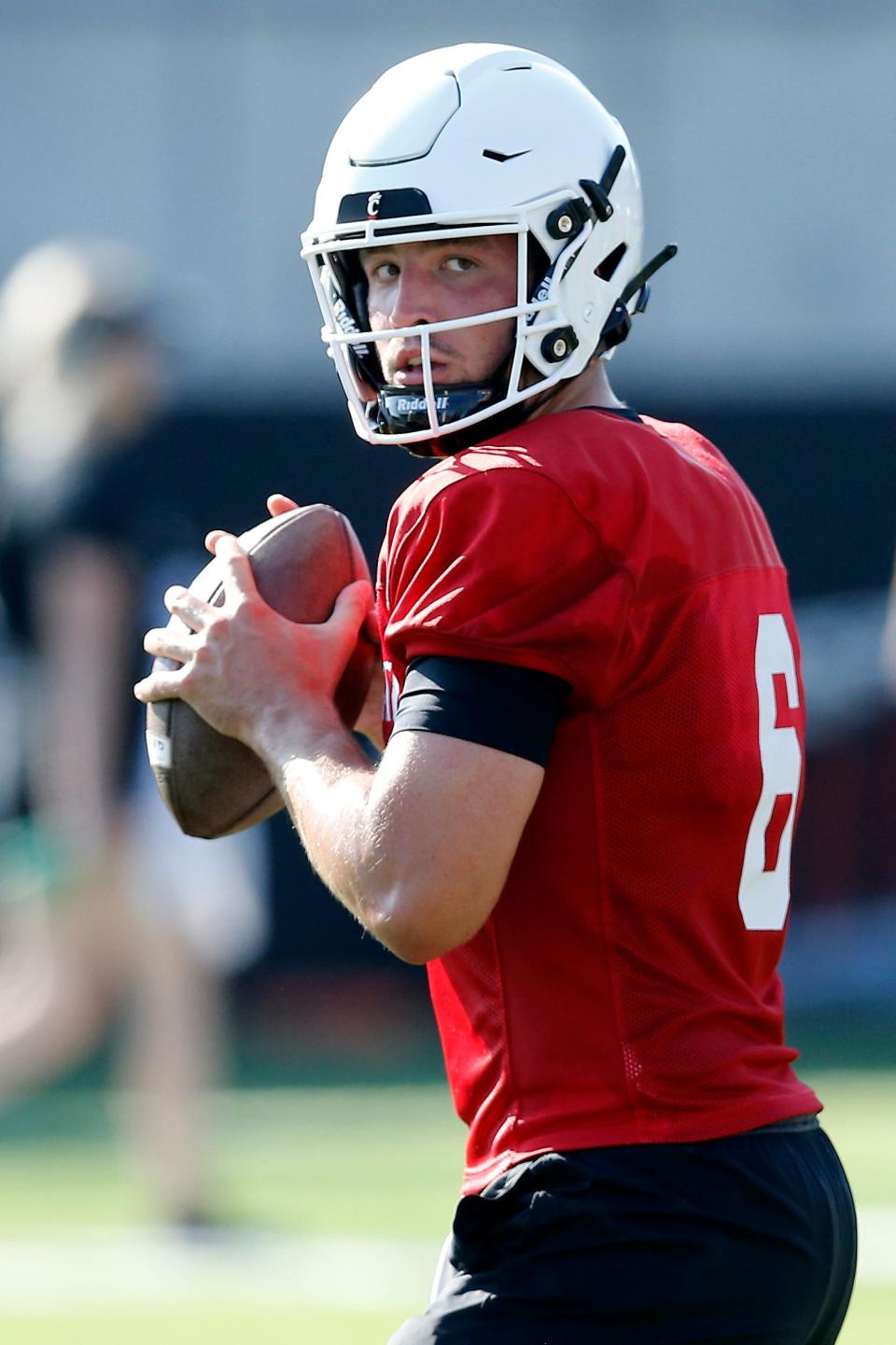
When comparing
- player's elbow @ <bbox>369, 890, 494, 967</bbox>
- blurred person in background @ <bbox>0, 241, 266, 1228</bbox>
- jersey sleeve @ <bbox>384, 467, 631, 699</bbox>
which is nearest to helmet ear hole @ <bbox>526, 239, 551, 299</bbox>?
jersey sleeve @ <bbox>384, 467, 631, 699</bbox>

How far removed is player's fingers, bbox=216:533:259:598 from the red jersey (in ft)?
0.72

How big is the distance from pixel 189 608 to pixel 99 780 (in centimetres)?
271

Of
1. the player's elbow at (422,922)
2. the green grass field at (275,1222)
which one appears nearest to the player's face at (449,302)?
the player's elbow at (422,922)

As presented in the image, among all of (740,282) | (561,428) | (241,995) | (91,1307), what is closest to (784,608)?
(561,428)

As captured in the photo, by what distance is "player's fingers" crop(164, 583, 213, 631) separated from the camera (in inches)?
98.6

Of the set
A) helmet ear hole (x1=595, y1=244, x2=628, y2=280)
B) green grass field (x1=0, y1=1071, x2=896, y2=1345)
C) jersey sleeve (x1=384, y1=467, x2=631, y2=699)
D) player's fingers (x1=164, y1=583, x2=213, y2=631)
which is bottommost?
green grass field (x1=0, y1=1071, x2=896, y2=1345)

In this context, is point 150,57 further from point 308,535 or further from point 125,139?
point 308,535

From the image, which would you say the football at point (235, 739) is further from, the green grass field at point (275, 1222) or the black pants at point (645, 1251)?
the green grass field at point (275, 1222)

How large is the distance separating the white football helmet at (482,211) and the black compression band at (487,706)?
1.27ft

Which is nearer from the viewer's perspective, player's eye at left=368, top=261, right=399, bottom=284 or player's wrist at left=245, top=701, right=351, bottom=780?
player's wrist at left=245, top=701, right=351, bottom=780

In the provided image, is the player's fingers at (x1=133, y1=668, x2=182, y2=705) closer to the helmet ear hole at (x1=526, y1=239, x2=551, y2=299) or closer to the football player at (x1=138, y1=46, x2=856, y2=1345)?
the football player at (x1=138, y1=46, x2=856, y2=1345)

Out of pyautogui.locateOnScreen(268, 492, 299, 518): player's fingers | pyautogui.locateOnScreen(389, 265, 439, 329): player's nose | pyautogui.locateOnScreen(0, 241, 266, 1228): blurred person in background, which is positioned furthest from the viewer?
pyautogui.locateOnScreen(0, 241, 266, 1228): blurred person in background

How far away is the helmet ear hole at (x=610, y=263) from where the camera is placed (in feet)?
8.64

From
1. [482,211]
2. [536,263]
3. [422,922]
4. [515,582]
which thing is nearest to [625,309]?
[536,263]
